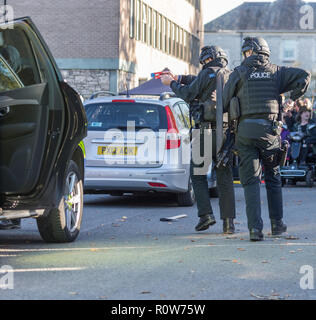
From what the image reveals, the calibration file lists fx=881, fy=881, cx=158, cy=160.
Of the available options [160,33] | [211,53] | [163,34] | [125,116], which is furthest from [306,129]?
[163,34]

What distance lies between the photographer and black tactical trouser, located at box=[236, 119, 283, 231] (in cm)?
852

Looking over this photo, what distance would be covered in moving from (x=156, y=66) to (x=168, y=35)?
157 inches

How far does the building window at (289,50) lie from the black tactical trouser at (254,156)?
74.0 metres

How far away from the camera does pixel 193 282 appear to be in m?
6.15

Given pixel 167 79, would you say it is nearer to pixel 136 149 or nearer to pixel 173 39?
pixel 136 149

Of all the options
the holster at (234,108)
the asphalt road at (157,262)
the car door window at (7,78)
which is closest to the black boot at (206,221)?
the asphalt road at (157,262)

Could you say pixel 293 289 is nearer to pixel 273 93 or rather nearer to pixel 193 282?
pixel 193 282

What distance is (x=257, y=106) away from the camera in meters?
8.54

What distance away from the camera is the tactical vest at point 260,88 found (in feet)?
27.9

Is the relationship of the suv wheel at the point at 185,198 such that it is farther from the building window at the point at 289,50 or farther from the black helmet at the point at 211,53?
the building window at the point at 289,50

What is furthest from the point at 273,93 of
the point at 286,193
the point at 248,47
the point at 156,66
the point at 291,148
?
the point at 156,66

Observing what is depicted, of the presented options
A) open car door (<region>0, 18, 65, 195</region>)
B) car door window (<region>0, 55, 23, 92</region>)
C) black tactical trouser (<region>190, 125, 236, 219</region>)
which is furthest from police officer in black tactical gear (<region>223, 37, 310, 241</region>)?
car door window (<region>0, 55, 23, 92</region>)
